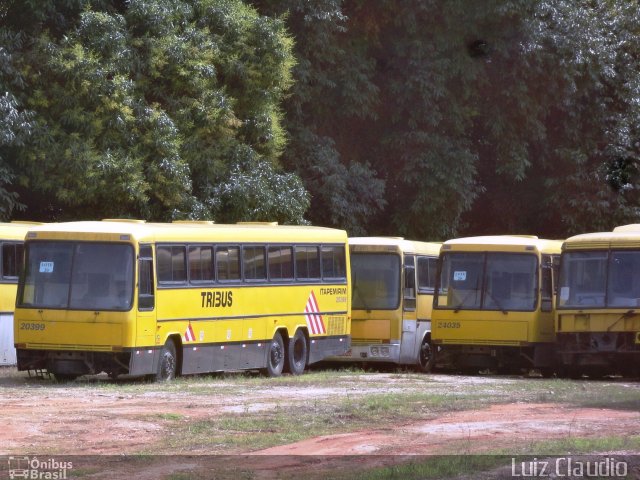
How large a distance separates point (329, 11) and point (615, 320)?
46.0 feet

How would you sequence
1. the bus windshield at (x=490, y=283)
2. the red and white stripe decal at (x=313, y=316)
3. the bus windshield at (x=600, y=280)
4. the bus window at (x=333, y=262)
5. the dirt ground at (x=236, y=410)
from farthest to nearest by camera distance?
the bus window at (x=333, y=262), the bus windshield at (x=490, y=283), the red and white stripe decal at (x=313, y=316), the bus windshield at (x=600, y=280), the dirt ground at (x=236, y=410)

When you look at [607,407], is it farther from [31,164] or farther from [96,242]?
[31,164]

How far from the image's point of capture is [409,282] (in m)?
30.2

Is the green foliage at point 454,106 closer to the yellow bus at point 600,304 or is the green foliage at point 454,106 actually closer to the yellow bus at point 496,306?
the yellow bus at point 496,306

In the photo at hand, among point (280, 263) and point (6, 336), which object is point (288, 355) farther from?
point (6, 336)

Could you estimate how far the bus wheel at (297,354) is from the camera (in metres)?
27.2

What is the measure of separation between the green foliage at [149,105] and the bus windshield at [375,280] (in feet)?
13.1

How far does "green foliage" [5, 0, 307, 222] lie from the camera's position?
1193 inches

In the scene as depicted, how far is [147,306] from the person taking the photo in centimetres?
2277

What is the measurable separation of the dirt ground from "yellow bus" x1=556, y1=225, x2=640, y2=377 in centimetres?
703

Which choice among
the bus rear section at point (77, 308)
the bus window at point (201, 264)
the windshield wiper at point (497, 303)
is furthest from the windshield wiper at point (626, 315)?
the bus rear section at point (77, 308)

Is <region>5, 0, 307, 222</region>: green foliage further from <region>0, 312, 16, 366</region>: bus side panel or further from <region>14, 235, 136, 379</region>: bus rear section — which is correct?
<region>14, 235, 136, 379</region>: bus rear section

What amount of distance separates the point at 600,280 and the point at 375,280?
16.8 ft

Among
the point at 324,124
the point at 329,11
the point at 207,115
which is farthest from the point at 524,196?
the point at 207,115
